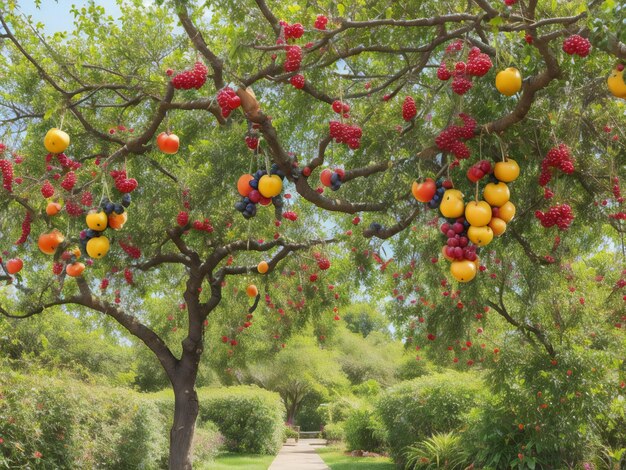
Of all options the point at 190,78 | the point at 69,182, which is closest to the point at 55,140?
the point at 69,182

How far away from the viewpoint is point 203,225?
9.08 meters

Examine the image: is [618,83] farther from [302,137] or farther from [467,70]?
[302,137]

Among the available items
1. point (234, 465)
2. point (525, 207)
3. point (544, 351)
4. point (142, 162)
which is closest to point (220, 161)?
point (142, 162)

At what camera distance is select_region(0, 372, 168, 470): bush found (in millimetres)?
8078

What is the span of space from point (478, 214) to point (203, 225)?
665cm

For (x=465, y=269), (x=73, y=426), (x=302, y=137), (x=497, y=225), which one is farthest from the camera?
(x=73, y=426)

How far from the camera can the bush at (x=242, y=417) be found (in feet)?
63.4

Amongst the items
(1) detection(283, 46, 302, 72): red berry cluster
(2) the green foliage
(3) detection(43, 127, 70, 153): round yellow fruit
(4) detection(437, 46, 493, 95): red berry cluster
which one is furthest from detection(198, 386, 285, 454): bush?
(4) detection(437, 46, 493, 95): red berry cluster

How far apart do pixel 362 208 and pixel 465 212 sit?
1.65 meters

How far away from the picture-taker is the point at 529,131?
411 centimetres

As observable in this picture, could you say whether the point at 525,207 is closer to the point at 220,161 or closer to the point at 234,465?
the point at 220,161

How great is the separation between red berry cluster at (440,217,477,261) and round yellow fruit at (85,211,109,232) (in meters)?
2.17

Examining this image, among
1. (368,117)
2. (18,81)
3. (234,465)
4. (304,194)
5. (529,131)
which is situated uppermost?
(18,81)

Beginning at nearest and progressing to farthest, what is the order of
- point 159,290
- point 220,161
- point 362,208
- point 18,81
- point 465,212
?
1. point 465,212
2. point 362,208
3. point 220,161
4. point 18,81
5. point 159,290
